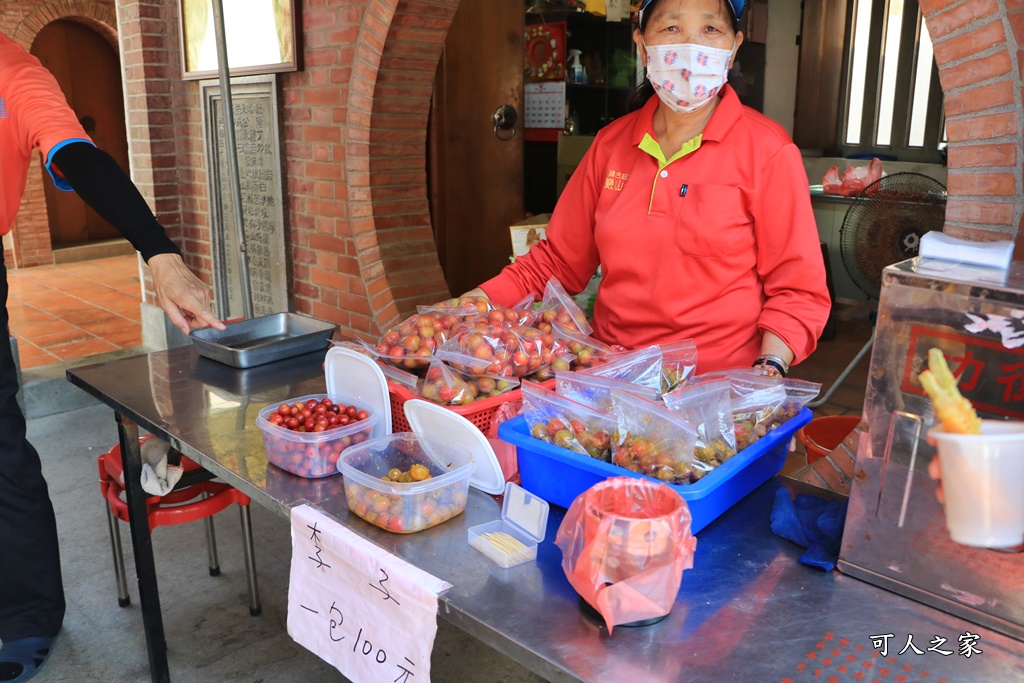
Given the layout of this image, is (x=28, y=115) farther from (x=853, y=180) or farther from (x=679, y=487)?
(x=853, y=180)

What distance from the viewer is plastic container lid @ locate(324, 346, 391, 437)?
163cm

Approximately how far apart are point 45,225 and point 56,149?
7804 mm

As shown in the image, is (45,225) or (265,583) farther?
(45,225)

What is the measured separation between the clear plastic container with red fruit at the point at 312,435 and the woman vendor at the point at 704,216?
610 mm

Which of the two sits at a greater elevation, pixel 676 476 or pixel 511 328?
pixel 511 328

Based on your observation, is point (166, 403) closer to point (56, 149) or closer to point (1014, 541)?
point (56, 149)

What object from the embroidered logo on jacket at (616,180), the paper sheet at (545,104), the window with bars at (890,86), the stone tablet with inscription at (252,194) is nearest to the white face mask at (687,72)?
the embroidered logo on jacket at (616,180)

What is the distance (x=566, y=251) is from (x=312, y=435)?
96cm

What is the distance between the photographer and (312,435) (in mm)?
1526

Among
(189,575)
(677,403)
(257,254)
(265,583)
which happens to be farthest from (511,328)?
(257,254)

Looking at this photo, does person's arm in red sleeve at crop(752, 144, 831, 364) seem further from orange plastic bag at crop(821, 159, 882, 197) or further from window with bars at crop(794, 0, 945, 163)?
window with bars at crop(794, 0, 945, 163)

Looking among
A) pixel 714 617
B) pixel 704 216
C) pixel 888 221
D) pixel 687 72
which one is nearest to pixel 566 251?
pixel 704 216

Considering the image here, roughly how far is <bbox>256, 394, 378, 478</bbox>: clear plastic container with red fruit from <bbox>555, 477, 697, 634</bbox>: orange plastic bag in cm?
60

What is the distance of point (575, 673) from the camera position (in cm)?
99
